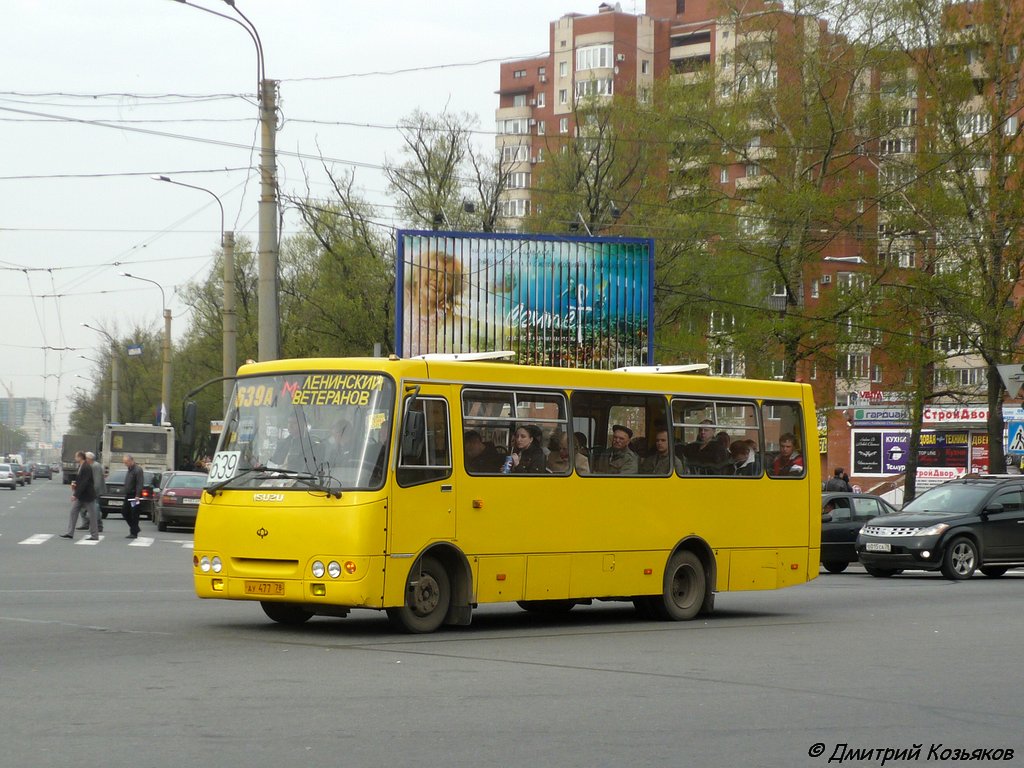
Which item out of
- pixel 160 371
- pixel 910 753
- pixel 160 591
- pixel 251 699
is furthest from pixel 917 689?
pixel 160 371

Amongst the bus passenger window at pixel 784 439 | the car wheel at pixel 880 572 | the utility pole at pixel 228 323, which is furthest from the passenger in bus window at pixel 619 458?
the utility pole at pixel 228 323

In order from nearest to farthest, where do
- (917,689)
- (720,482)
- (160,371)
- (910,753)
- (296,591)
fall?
(910,753)
(917,689)
(296,591)
(720,482)
(160,371)

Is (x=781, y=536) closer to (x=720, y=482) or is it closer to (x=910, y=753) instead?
(x=720, y=482)

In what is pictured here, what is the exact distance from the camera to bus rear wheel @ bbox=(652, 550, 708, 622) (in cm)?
1650

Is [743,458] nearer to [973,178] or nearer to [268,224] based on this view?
[268,224]

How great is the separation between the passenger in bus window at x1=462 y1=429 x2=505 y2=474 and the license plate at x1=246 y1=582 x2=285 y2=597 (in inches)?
81.2

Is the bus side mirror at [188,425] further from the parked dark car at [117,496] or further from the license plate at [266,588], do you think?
the parked dark car at [117,496]

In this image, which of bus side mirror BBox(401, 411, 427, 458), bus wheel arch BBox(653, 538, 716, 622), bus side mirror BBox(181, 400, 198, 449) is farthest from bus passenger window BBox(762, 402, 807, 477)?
bus side mirror BBox(181, 400, 198, 449)

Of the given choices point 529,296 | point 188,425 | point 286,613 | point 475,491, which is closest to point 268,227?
point 529,296

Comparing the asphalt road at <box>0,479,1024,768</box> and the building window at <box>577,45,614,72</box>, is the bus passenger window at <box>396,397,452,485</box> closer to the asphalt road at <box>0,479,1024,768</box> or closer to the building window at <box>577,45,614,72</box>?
the asphalt road at <box>0,479,1024,768</box>

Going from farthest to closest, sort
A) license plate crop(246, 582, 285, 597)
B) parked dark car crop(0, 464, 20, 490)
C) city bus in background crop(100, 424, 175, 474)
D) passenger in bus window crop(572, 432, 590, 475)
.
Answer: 1. parked dark car crop(0, 464, 20, 490)
2. city bus in background crop(100, 424, 175, 474)
3. passenger in bus window crop(572, 432, 590, 475)
4. license plate crop(246, 582, 285, 597)

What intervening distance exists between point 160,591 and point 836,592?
9252 mm

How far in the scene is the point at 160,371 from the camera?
94625 millimetres

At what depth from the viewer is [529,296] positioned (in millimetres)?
36875
